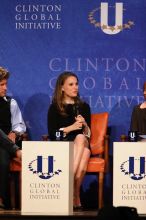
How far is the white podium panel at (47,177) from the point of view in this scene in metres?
5.03

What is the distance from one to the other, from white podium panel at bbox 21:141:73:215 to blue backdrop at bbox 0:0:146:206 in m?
1.77

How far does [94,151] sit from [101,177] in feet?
1.57

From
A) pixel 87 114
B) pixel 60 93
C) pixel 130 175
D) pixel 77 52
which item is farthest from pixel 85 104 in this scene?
pixel 130 175

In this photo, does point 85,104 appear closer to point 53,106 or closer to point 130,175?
point 53,106

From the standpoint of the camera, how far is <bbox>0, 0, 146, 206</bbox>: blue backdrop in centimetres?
680

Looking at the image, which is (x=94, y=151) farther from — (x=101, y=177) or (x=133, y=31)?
(x=133, y=31)

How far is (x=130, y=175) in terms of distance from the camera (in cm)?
507

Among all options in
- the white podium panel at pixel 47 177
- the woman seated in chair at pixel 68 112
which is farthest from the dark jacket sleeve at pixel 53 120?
the white podium panel at pixel 47 177

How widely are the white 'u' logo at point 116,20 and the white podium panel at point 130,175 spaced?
2096mm

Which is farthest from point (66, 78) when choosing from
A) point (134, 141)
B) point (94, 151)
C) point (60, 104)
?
point (134, 141)

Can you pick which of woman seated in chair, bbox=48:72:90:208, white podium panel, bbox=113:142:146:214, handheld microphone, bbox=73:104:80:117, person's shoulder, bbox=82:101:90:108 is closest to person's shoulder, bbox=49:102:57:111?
woman seated in chair, bbox=48:72:90:208

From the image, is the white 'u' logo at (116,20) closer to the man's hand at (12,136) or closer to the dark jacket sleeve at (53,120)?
the dark jacket sleeve at (53,120)

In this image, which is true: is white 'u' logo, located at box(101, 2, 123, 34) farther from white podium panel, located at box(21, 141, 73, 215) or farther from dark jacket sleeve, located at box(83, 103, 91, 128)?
white podium panel, located at box(21, 141, 73, 215)

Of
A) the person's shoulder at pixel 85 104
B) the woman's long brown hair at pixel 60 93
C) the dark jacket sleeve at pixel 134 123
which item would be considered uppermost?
the woman's long brown hair at pixel 60 93
